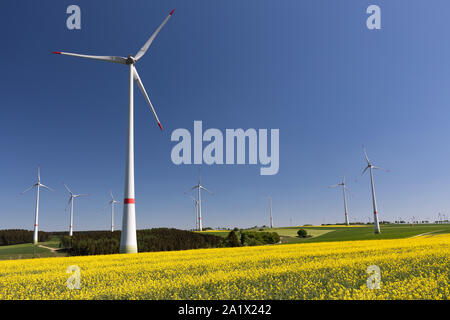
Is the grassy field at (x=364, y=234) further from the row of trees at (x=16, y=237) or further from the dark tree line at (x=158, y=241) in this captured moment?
the row of trees at (x=16, y=237)

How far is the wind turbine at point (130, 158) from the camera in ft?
120

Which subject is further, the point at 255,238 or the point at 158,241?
the point at 255,238

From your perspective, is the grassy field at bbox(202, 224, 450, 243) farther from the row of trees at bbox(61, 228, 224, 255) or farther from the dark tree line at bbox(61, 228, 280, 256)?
the row of trees at bbox(61, 228, 224, 255)

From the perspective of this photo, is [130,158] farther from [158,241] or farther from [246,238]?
[246,238]

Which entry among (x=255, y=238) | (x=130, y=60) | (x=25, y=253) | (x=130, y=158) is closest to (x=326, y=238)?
(x=255, y=238)

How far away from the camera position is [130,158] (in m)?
40.1

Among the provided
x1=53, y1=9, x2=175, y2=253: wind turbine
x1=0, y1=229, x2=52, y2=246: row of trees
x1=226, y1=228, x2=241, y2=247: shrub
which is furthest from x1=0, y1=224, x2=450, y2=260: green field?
x1=53, y1=9, x2=175, y2=253: wind turbine

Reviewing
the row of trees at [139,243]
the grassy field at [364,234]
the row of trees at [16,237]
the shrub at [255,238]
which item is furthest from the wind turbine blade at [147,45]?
the row of trees at [16,237]

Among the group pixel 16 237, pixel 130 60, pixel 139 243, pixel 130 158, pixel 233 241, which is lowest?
pixel 16 237

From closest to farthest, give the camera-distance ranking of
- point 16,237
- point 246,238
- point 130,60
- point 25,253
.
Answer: point 130,60 < point 25,253 < point 246,238 < point 16,237

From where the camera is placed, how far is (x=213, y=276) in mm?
13727
